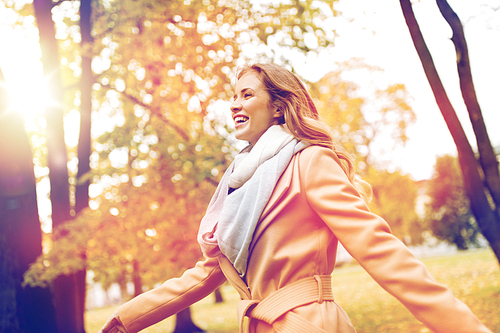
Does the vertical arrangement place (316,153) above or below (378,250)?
above

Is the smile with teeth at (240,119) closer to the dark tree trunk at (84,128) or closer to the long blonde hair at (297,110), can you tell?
the long blonde hair at (297,110)

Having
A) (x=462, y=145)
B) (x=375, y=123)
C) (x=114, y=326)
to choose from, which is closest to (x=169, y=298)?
(x=114, y=326)

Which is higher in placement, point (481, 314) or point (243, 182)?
point (243, 182)

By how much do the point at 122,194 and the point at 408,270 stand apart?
19.2 feet

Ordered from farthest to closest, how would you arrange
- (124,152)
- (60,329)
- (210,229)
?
(124,152), (60,329), (210,229)

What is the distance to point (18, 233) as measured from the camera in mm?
5445

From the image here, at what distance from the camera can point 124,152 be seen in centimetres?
688

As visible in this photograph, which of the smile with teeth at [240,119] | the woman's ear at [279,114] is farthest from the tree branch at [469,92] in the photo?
the smile with teeth at [240,119]

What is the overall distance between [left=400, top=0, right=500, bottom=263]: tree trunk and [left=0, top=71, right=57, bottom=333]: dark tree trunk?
16.8 feet

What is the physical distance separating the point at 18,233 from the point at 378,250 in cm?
544

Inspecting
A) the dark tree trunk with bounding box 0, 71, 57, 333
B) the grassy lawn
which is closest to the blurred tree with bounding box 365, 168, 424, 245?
the grassy lawn

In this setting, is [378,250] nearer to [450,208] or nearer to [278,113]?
[278,113]

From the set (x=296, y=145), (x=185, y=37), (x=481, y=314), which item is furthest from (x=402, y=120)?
(x=296, y=145)

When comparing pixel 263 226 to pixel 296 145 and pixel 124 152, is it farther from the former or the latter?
pixel 124 152
